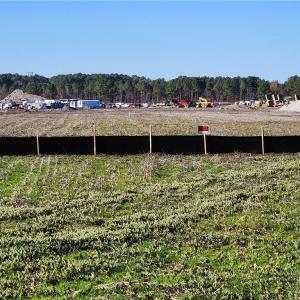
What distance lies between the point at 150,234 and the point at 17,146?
57.7 ft

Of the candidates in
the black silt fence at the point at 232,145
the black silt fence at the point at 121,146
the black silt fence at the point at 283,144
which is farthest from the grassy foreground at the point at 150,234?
the black silt fence at the point at 283,144

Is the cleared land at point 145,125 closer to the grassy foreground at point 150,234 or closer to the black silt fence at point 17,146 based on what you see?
the black silt fence at point 17,146

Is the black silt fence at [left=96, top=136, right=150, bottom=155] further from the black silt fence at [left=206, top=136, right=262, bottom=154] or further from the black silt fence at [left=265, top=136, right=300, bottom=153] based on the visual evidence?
the black silt fence at [left=265, top=136, right=300, bottom=153]

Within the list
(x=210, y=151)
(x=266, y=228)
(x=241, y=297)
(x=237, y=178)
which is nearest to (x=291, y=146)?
(x=210, y=151)

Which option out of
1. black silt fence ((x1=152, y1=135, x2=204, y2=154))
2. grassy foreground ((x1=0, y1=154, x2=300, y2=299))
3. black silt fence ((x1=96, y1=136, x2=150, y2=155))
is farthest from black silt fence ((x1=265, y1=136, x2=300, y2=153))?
grassy foreground ((x1=0, y1=154, x2=300, y2=299))

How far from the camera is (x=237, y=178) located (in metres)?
19.8

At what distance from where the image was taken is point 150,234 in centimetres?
1159

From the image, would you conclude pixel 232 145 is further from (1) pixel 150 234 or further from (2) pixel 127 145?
(1) pixel 150 234

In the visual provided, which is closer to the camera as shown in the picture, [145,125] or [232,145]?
[232,145]

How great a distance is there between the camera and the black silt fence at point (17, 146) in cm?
2769

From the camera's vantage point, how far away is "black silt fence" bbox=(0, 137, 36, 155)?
1090 inches

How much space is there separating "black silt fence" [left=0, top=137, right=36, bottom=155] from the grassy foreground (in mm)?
6297

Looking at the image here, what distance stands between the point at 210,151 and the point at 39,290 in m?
21.1

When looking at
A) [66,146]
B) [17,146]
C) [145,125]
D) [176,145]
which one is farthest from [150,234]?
[145,125]
